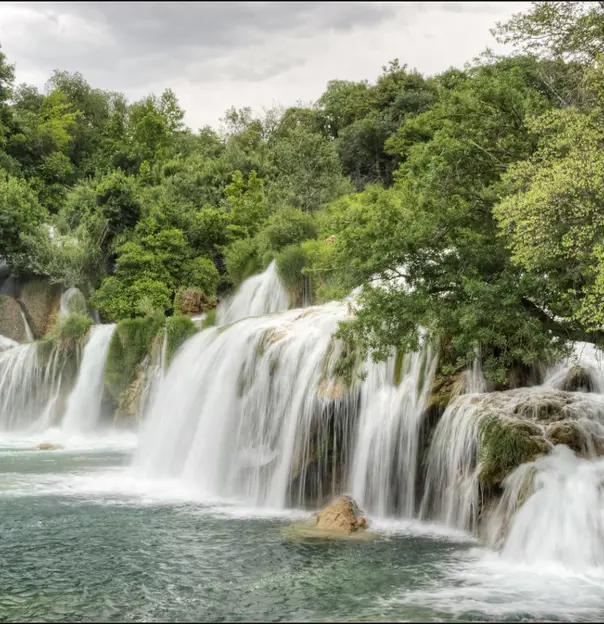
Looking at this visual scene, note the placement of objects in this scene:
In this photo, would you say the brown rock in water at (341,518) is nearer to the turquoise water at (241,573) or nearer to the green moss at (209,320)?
the turquoise water at (241,573)

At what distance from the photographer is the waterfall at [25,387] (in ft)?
84.2

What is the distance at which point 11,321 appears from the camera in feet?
97.1

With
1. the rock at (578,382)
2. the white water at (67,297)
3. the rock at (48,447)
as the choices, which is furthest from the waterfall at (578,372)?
the white water at (67,297)

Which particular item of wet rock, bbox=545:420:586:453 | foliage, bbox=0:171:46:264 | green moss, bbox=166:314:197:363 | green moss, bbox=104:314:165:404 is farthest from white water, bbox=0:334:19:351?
wet rock, bbox=545:420:586:453

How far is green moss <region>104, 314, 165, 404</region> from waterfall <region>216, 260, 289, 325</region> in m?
2.55

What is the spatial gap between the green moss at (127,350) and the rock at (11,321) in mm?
6410

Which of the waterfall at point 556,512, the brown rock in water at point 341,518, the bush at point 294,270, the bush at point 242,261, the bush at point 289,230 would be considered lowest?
the brown rock in water at point 341,518

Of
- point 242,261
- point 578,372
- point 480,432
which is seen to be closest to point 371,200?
point 242,261

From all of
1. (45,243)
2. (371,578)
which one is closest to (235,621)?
(371,578)

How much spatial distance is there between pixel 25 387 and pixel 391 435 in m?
17.1

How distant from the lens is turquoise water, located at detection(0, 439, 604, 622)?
849cm

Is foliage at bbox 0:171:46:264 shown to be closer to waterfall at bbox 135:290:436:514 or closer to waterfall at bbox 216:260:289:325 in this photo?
waterfall at bbox 216:260:289:325

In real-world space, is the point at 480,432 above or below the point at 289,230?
below

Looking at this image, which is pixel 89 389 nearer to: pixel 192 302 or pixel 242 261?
pixel 192 302
